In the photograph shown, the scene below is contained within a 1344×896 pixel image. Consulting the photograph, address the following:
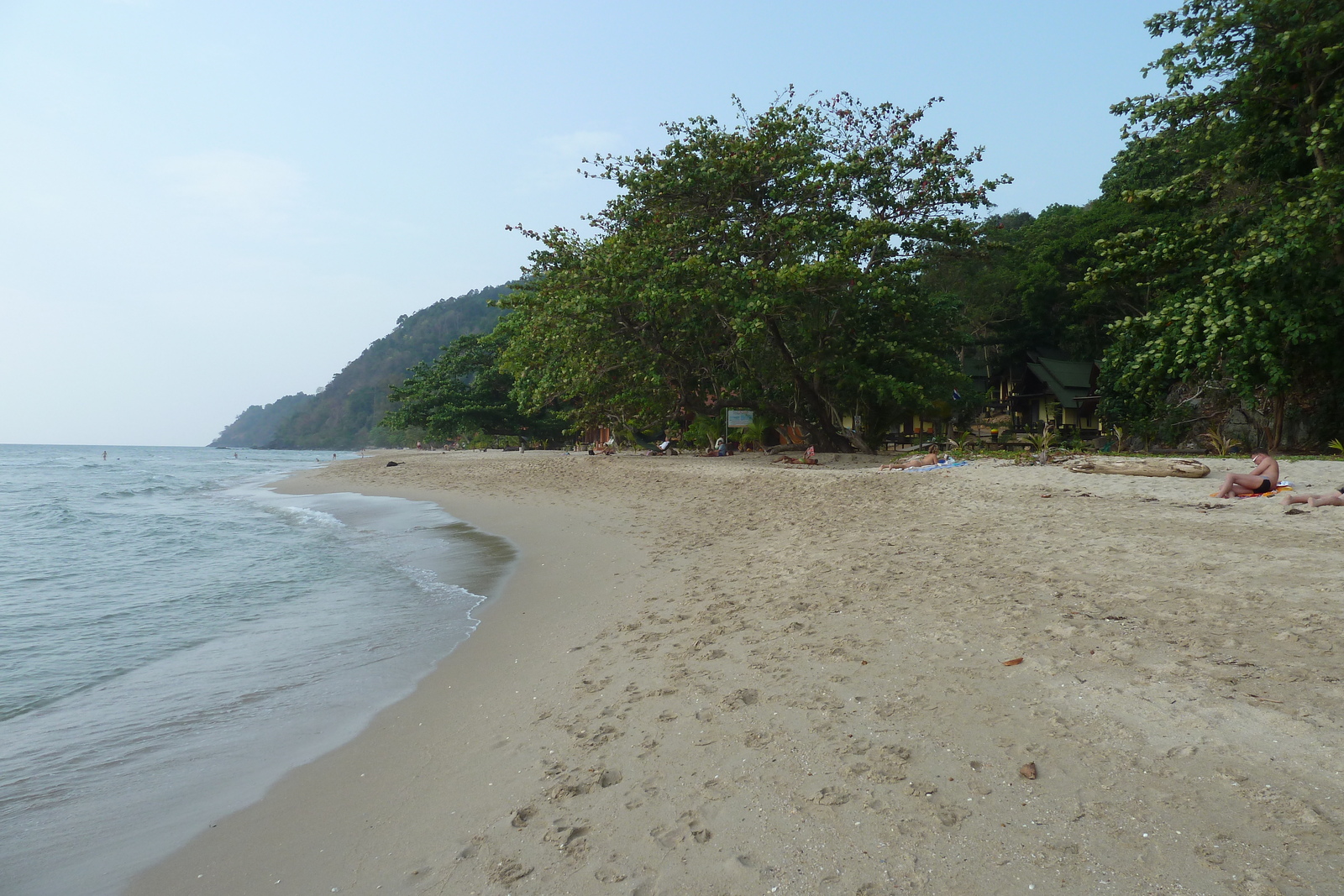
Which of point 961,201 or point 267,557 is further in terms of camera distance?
point 961,201

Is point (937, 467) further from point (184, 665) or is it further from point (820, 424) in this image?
point (184, 665)

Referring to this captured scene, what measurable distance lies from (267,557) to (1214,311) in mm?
17745

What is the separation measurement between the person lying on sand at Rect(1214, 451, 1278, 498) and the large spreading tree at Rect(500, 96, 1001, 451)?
406 inches

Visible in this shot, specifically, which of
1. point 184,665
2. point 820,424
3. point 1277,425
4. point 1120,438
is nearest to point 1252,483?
point 1277,425

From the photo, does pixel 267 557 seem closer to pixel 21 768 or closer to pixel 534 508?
pixel 534 508

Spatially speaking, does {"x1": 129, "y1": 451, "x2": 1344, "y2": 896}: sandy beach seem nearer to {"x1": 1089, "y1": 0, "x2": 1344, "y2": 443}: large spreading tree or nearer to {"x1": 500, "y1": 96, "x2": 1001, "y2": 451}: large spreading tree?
{"x1": 1089, "y1": 0, "x2": 1344, "y2": 443}: large spreading tree

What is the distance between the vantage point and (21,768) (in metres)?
4.01

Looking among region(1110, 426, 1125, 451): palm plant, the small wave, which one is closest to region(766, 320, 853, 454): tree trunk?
region(1110, 426, 1125, 451): palm plant

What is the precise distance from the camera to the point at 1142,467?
11422 mm

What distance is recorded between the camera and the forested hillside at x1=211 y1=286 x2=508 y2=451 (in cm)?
12688

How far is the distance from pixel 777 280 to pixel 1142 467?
9744 millimetres

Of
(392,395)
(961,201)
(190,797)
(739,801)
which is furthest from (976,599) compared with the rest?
(392,395)

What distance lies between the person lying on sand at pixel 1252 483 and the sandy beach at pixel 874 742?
1833 millimetres

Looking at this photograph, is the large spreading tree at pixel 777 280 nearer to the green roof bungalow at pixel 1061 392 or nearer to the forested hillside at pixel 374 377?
the green roof bungalow at pixel 1061 392
